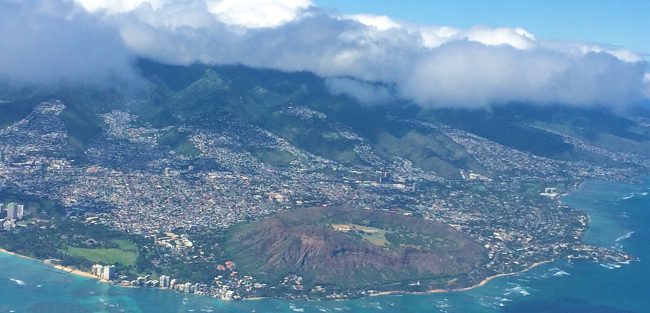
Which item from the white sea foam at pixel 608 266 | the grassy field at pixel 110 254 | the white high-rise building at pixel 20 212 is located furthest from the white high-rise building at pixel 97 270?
the white sea foam at pixel 608 266

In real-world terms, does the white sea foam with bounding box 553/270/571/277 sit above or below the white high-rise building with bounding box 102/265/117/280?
above

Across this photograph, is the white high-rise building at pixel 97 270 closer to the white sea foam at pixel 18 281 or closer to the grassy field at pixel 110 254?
the grassy field at pixel 110 254

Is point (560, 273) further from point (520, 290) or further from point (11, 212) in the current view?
point (11, 212)

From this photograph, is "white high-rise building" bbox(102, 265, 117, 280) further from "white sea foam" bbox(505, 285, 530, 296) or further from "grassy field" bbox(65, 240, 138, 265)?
"white sea foam" bbox(505, 285, 530, 296)

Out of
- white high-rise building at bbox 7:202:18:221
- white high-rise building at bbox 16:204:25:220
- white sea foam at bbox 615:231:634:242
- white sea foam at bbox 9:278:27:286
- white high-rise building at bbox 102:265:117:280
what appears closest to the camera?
white sea foam at bbox 9:278:27:286

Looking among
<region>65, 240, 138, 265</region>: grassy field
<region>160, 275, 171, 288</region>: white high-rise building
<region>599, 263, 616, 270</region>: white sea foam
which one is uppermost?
<region>599, 263, 616, 270</region>: white sea foam

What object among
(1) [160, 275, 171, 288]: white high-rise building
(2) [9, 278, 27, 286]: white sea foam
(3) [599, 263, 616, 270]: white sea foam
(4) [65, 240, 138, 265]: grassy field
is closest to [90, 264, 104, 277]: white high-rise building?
(4) [65, 240, 138, 265]: grassy field

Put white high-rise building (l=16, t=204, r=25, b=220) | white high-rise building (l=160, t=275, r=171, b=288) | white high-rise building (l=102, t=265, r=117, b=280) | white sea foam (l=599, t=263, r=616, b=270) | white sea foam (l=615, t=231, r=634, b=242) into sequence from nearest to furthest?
1. white high-rise building (l=160, t=275, r=171, b=288)
2. white high-rise building (l=102, t=265, r=117, b=280)
3. white high-rise building (l=16, t=204, r=25, b=220)
4. white sea foam (l=599, t=263, r=616, b=270)
5. white sea foam (l=615, t=231, r=634, b=242)

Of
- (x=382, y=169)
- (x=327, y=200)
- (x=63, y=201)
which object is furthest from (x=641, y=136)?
(x=63, y=201)

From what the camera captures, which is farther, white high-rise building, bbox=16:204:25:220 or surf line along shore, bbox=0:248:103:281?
white high-rise building, bbox=16:204:25:220
